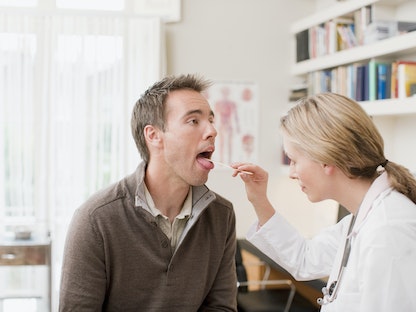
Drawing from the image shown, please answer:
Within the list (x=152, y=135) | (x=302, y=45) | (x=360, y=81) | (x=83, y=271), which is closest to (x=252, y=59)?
(x=302, y=45)

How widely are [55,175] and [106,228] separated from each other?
8.09 feet

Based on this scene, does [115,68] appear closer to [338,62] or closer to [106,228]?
[338,62]

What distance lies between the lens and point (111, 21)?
4312 millimetres

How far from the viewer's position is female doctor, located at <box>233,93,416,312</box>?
1.41 m

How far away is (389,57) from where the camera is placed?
3.63 meters

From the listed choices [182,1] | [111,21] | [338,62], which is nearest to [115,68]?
[111,21]

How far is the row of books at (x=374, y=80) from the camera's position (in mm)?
3322

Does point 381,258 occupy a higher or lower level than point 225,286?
higher

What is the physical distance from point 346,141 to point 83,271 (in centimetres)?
91

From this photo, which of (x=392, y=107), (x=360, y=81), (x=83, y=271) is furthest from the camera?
(x=360, y=81)

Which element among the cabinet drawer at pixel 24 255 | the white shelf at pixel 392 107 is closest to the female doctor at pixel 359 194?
the white shelf at pixel 392 107

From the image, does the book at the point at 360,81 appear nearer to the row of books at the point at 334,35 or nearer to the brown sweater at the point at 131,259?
the row of books at the point at 334,35

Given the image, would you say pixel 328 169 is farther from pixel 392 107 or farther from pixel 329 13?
pixel 329 13

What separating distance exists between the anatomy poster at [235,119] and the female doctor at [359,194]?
2.79 metres
